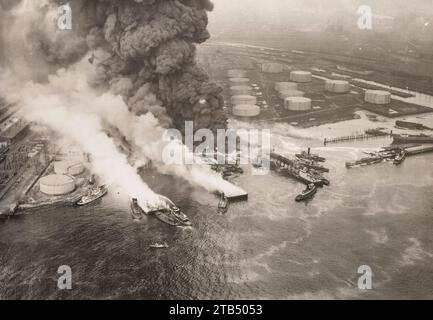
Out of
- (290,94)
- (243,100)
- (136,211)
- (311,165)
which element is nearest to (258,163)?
(311,165)

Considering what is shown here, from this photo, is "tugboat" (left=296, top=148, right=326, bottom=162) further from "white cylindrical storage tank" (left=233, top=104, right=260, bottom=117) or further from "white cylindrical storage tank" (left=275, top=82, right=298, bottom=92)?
"white cylindrical storage tank" (left=275, top=82, right=298, bottom=92)

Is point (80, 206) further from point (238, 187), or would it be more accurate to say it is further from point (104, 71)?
point (104, 71)

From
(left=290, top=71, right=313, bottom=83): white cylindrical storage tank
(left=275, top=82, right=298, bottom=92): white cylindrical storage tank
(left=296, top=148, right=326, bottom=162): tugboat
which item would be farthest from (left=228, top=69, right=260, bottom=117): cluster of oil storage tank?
(left=296, top=148, right=326, bottom=162): tugboat

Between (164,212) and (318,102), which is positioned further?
(318,102)

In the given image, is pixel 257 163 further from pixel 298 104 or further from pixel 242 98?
pixel 242 98

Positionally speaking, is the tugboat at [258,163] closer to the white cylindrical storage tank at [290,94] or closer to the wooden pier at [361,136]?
the wooden pier at [361,136]
